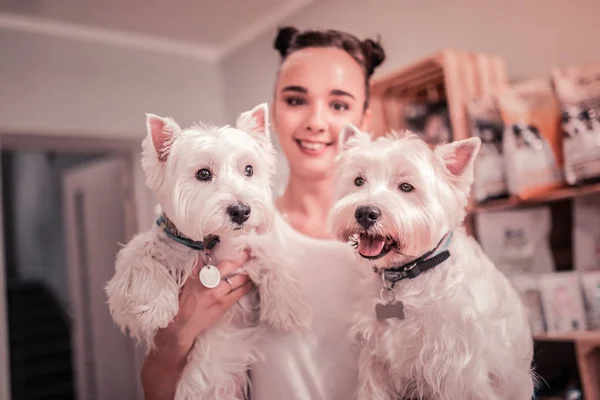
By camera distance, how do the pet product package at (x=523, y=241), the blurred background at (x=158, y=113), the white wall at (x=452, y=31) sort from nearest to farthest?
1. the blurred background at (x=158, y=113)
2. the pet product package at (x=523, y=241)
3. the white wall at (x=452, y=31)

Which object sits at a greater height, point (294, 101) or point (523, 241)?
point (294, 101)

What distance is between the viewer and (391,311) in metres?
0.96

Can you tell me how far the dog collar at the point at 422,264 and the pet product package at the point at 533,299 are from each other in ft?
2.98

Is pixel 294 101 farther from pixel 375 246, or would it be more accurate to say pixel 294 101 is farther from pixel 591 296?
pixel 591 296

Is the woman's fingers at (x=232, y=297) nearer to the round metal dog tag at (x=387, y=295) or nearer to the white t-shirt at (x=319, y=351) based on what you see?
the white t-shirt at (x=319, y=351)

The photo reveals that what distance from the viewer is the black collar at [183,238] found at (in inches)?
38.4

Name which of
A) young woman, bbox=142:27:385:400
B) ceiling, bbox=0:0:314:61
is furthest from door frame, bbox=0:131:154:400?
ceiling, bbox=0:0:314:61

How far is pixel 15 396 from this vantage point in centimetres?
154

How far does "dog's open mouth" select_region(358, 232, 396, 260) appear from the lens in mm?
904

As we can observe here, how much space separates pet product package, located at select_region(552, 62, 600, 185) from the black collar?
123 cm

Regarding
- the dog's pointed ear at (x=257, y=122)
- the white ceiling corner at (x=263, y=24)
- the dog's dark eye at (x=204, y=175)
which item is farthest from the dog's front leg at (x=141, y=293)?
the white ceiling corner at (x=263, y=24)

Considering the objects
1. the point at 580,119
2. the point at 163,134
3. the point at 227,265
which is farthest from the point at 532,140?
the point at 163,134

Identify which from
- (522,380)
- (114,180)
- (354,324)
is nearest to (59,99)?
(114,180)

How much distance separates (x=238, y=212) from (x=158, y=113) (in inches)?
11.6
